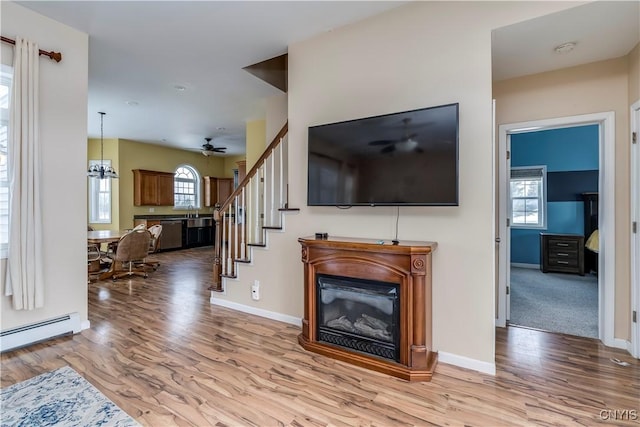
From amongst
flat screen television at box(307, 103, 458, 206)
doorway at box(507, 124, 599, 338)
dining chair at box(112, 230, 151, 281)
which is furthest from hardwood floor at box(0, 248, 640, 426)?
doorway at box(507, 124, 599, 338)

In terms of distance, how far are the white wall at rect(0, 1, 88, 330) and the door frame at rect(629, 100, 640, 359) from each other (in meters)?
5.07

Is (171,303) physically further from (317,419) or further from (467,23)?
(467,23)

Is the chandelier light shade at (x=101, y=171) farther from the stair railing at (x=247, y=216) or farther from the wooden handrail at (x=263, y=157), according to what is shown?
the wooden handrail at (x=263, y=157)

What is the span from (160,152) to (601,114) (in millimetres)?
9618

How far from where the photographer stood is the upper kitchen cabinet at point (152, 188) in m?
8.13

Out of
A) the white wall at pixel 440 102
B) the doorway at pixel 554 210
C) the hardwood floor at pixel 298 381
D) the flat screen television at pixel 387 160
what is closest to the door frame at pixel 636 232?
the hardwood floor at pixel 298 381

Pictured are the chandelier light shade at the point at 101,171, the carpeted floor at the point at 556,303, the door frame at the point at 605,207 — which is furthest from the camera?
the chandelier light shade at the point at 101,171

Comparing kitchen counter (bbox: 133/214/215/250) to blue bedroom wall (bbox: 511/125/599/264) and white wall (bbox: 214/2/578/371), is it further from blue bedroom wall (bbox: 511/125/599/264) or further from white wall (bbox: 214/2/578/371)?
blue bedroom wall (bbox: 511/125/599/264)

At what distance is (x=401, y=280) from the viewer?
226cm

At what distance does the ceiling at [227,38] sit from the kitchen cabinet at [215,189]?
5223 millimetres

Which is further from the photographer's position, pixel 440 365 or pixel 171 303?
pixel 171 303

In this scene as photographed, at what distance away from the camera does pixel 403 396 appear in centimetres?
198

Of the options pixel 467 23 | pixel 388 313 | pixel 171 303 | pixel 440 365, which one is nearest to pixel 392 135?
pixel 467 23

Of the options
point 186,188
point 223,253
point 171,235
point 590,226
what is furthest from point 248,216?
point 186,188
